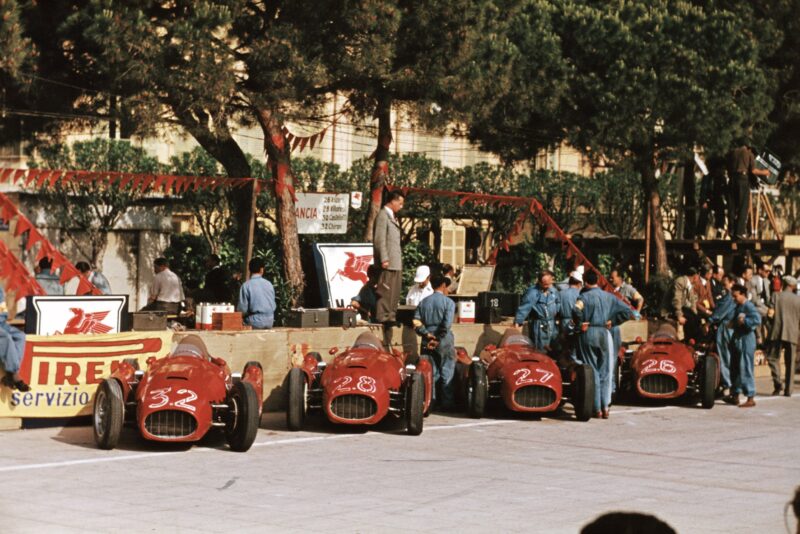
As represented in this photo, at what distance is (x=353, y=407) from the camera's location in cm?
1545

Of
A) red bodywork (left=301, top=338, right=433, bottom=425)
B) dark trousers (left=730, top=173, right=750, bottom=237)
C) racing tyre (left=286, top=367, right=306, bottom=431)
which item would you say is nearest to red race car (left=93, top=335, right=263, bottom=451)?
racing tyre (left=286, top=367, right=306, bottom=431)

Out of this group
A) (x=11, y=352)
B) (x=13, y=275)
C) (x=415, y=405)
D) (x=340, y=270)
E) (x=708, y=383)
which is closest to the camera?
(x=11, y=352)

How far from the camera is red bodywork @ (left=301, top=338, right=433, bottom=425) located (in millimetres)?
15367

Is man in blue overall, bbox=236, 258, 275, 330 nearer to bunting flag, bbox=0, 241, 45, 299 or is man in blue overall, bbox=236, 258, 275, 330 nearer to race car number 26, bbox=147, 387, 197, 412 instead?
bunting flag, bbox=0, 241, 45, 299

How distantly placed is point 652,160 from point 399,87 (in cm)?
1046

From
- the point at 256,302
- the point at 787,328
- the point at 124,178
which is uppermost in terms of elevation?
the point at 124,178

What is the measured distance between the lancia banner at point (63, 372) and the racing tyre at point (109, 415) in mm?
1657

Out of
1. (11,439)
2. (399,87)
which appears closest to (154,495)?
(11,439)

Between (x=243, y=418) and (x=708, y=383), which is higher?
(x=708, y=383)

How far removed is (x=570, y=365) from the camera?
702 inches

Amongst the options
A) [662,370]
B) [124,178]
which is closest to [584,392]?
[662,370]

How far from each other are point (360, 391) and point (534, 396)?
273 cm

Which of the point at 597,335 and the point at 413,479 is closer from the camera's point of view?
the point at 413,479

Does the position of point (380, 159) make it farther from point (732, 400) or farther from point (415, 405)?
point (415, 405)
